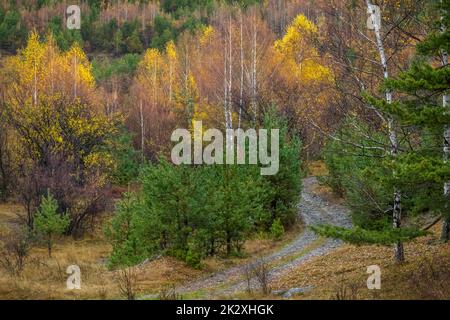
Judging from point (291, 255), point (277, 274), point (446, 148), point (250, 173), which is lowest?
point (291, 255)

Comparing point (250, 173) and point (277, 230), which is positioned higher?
point (250, 173)

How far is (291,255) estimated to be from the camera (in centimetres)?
1761

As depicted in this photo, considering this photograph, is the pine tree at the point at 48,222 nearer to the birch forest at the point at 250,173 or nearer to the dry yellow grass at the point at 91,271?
the birch forest at the point at 250,173

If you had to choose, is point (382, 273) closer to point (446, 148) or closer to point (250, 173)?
point (446, 148)

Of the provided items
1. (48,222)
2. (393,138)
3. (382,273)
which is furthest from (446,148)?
(48,222)

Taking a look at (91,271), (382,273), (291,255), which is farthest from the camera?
(291,255)

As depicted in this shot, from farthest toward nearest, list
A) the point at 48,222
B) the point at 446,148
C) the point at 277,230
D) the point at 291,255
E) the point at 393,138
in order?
1. the point at 277,230
2. the point at 48,222
3. the point at 291,255
4. the point at 393,138
5. the point at 446,148

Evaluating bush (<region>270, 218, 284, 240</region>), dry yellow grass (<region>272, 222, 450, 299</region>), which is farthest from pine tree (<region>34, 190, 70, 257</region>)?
dry yellow grass (<region>272, 222, 450, 299</region>)

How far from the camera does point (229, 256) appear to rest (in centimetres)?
1792

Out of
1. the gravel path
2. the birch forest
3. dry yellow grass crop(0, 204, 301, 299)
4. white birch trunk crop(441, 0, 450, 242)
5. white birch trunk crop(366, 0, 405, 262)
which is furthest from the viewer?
the gravel path

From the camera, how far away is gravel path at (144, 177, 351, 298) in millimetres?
13695

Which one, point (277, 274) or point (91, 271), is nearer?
point (277, 274)

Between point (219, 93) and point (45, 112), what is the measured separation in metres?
11.2

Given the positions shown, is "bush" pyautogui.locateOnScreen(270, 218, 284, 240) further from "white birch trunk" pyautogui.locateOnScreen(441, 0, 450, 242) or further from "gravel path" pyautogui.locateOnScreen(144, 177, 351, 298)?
"white birch trunk" pyautogui.locateOnScreen(441, 0, 450, 242)
